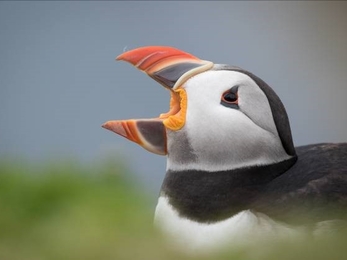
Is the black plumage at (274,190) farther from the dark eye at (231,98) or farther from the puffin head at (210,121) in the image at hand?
the dark eye at (231,98)

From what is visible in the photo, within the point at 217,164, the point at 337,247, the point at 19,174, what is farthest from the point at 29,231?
the point at 217,164

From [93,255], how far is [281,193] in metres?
1.28

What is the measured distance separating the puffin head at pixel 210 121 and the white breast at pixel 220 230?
24 centimetres

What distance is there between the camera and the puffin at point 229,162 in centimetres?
318

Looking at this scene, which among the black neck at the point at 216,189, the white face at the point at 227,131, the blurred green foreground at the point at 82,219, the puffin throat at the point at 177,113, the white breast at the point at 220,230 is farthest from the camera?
the puffin throat at the point at 177,113

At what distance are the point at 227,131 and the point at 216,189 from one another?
228mm

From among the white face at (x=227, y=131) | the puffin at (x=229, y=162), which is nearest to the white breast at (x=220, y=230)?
the puffin at (x=229, y=162)

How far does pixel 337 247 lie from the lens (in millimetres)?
2258

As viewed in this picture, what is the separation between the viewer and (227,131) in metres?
3.51

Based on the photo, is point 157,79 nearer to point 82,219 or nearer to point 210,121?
point 210,121

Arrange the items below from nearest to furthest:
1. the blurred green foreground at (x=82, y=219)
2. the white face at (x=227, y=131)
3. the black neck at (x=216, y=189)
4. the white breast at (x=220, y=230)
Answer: the blurred green foreground at (x=82, y=219) → the white breast at (x=220, y=230) → the black neck at (x=216, y=189) → the white face at (x=227, y=131)

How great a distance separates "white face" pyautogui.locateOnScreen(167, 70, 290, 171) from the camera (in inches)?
137

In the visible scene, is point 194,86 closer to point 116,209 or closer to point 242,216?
point 242,216

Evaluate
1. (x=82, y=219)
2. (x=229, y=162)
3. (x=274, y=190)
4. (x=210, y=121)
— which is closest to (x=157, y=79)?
(x=210, y=121)
